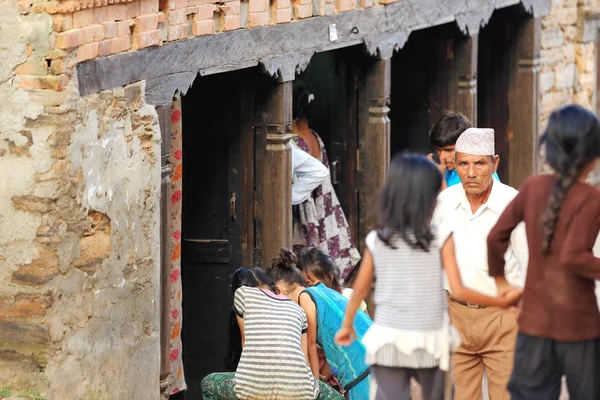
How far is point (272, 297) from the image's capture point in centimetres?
693

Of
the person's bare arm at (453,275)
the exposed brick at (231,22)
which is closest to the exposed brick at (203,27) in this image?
the exposed brick at (231,22)

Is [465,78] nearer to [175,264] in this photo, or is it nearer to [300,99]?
[300,99]

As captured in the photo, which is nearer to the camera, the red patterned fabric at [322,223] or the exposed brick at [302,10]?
the exposed brick at [302,10]

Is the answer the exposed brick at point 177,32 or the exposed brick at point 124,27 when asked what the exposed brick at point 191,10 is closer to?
the exposed brick at point 177,32

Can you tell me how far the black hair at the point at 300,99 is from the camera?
9586 mm

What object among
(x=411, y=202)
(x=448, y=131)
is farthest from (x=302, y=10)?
(x=411, y=202)

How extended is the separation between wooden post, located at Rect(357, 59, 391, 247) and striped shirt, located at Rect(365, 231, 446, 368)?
15.7ft

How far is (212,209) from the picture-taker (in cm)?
894

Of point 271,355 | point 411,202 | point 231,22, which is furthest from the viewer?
point 231,22

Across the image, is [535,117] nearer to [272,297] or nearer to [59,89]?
[272,297]

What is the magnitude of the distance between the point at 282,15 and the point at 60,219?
98.0 inches

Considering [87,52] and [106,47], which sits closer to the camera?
[87,52]

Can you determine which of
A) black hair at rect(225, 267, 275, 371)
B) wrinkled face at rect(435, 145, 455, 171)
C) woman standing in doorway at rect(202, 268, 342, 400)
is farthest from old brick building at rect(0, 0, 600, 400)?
wrinkled face at rect(435, 145, 455, 171)

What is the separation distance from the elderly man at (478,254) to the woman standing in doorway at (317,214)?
2.73m
